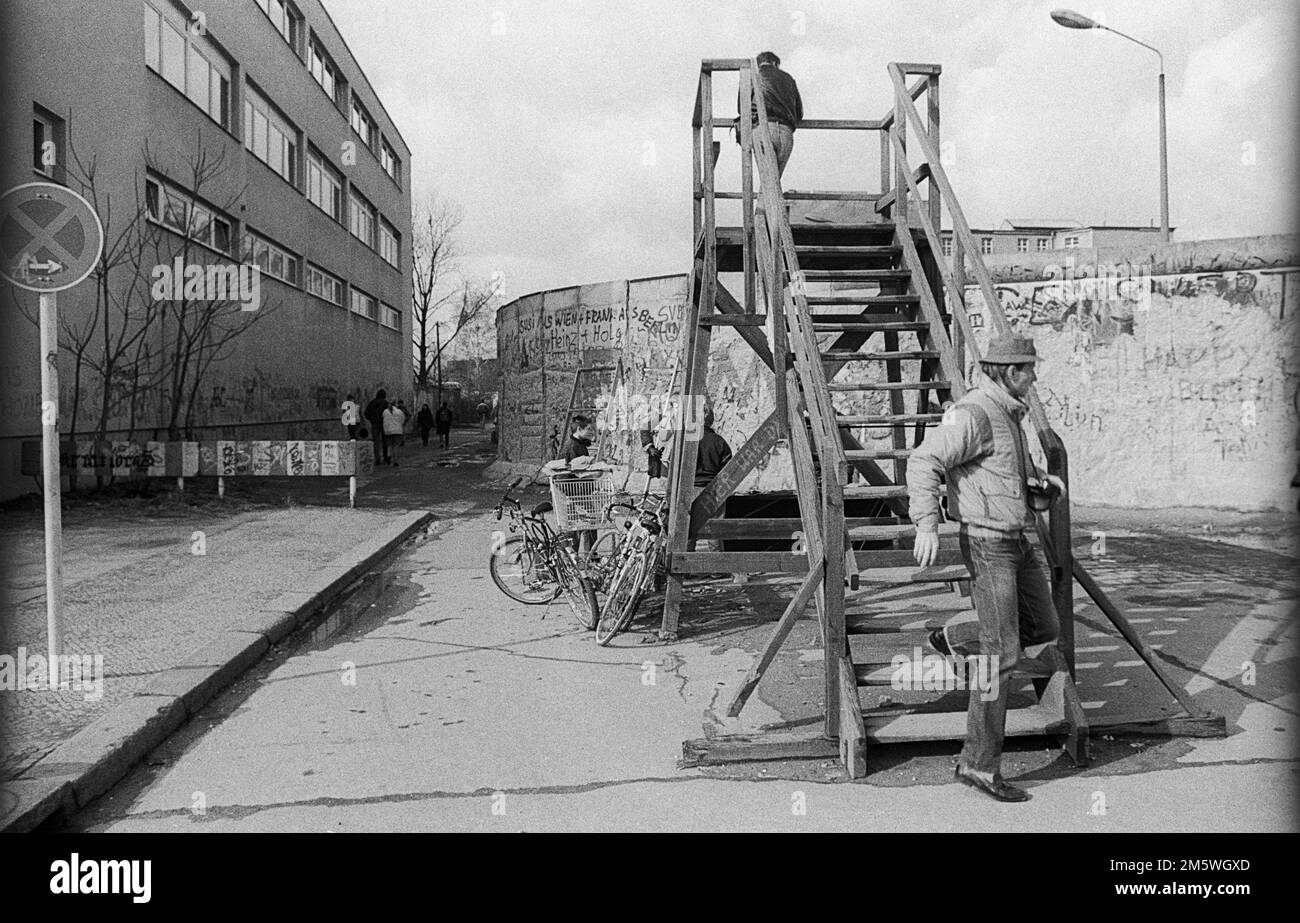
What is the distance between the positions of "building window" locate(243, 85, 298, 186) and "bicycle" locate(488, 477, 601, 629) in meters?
17.6

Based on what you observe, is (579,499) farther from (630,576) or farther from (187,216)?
(187,216)

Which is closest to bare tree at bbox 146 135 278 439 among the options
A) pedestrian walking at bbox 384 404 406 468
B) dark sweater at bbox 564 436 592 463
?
pedestrian walking at bbox 384 404 406 468

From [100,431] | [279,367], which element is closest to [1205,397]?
[100,431]

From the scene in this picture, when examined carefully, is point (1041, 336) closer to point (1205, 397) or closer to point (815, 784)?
point (1205, 397)

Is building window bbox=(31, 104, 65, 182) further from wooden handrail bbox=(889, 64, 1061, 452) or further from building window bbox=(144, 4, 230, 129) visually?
wooden handrail bbox=(889, 64, 1061, 452)

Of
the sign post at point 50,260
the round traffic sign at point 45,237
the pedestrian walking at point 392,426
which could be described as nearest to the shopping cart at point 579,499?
the sign post at point 50,260

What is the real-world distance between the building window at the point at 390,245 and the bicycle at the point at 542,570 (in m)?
31.8

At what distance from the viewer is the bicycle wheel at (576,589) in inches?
295

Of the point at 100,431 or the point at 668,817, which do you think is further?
the point at 100,431

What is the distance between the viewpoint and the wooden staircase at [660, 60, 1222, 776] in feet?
16.3

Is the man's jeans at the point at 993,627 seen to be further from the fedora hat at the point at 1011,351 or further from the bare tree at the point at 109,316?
the bare tree at the point at 109,316

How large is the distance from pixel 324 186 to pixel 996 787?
29502mm

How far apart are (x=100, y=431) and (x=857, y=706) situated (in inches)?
528

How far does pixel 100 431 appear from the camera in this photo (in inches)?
581
